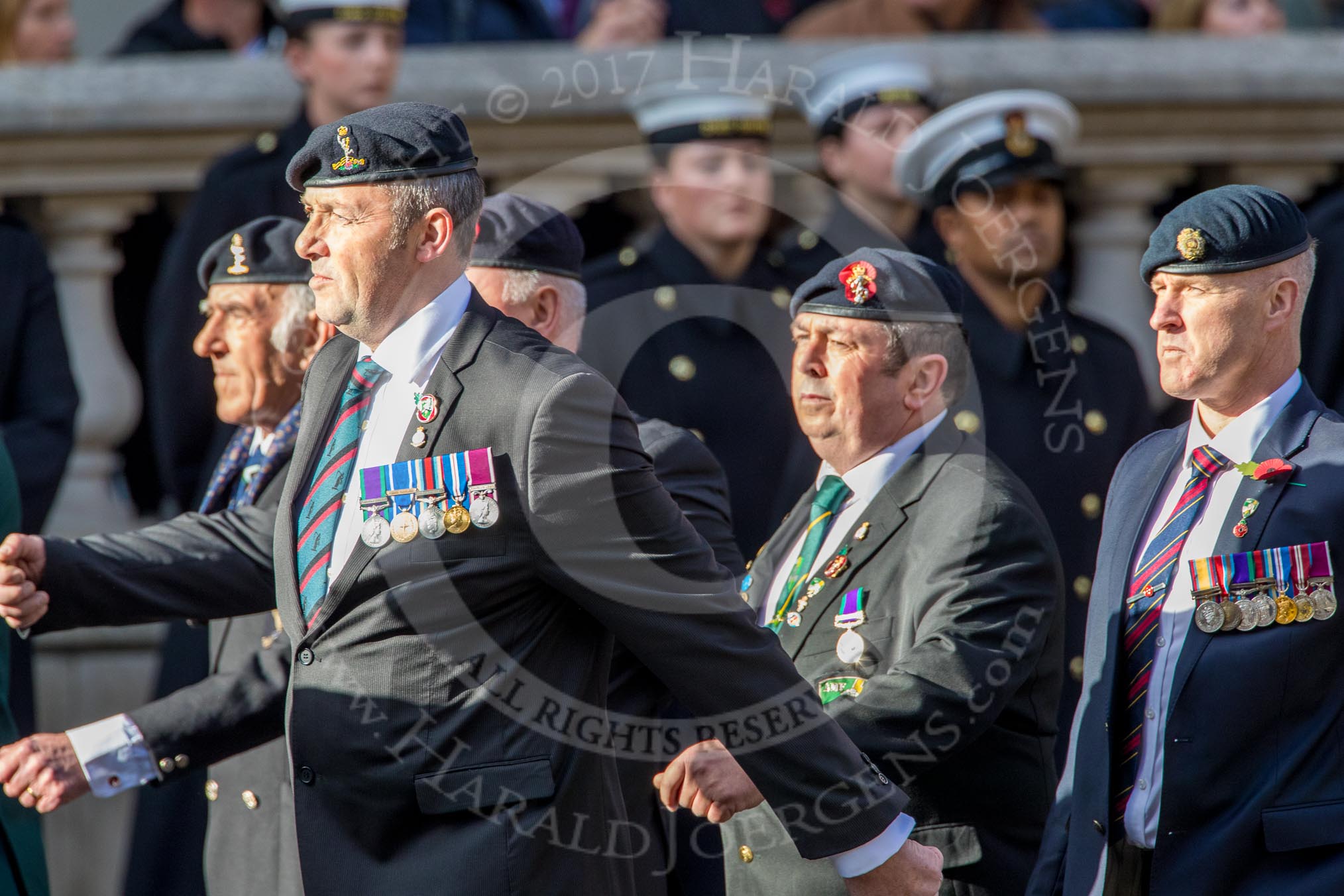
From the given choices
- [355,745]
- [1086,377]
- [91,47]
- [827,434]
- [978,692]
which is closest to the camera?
[355,745]

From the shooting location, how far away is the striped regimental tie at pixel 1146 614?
3543 mm

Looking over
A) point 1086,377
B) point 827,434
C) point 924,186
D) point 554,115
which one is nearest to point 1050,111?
point 924,186

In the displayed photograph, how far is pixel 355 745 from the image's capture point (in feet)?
10.5

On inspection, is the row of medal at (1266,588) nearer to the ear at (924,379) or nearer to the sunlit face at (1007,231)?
the ear at (924,379)

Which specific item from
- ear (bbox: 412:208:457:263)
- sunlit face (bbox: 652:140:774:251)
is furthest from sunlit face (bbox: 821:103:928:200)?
ear (bbox: 412:208:457:263)

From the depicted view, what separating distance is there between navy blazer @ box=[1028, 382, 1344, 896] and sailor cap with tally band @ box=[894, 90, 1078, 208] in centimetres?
190

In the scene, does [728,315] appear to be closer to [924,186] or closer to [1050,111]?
[924,186]

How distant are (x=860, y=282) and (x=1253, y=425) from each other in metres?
0.81

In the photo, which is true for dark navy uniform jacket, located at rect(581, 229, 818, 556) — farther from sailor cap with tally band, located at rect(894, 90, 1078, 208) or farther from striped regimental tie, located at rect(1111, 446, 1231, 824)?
striped regimental tie, located at rect(1111, 446, 1231, 824)

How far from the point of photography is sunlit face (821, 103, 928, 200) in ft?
19.0

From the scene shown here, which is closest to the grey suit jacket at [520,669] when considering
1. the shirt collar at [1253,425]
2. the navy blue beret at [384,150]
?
the navy blue beret at [384,150]

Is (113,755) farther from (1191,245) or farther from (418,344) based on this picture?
(1191,245)

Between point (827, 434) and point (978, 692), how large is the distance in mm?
603

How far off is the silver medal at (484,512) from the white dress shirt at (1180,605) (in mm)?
1179
